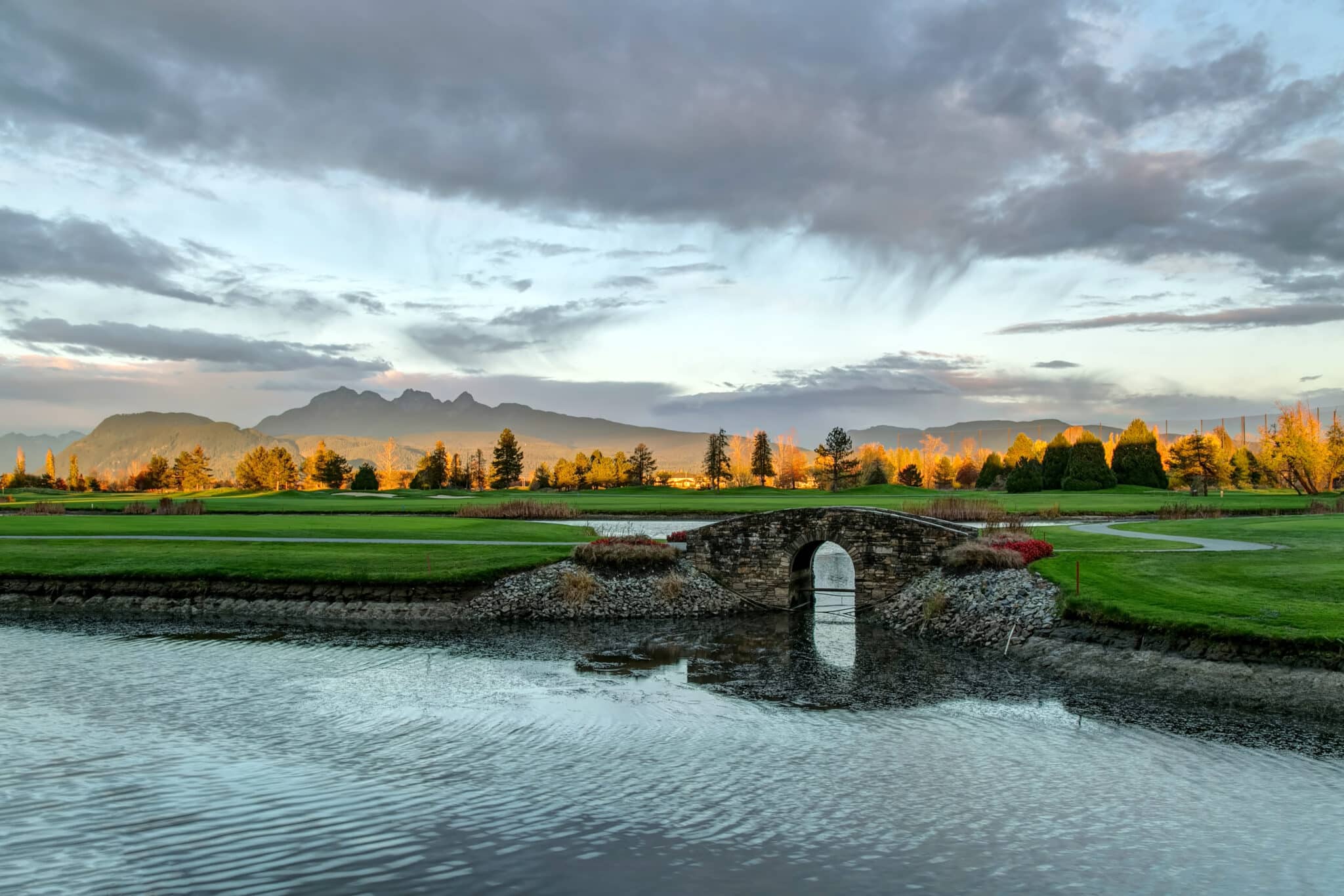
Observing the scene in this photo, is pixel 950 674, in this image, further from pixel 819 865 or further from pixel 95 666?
pixel 95 666

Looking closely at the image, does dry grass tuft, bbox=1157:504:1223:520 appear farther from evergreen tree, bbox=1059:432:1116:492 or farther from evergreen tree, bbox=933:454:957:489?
evergreen tree, bbox=933:454:957:489

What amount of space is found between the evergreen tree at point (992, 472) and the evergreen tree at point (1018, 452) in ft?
2.07

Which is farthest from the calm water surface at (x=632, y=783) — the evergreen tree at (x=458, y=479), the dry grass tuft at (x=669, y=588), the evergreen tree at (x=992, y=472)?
the evergreen tree at (x=458, y=479)

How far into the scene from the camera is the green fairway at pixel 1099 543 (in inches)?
1211

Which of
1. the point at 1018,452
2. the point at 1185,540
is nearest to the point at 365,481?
the point at 1018,452

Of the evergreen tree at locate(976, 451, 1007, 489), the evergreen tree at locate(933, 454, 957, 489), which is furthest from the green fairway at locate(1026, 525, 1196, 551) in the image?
the evergreen tree at locate(933, 454, 957, 489)

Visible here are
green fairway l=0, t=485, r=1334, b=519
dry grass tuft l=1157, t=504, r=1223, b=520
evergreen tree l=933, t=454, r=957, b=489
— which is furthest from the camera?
evergreen tree l=933, t=454, r=957, b=489

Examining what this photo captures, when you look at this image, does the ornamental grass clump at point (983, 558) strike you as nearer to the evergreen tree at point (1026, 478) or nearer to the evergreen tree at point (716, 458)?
the evergreen tree at point (1026, 478)

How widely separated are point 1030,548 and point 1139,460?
203 feet

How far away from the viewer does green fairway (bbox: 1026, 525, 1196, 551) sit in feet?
101

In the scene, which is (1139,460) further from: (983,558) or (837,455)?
(983,558)

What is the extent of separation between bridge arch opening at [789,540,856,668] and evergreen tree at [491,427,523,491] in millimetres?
70932

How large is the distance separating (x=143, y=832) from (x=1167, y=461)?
367 feet

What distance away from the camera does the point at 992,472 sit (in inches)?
3782
